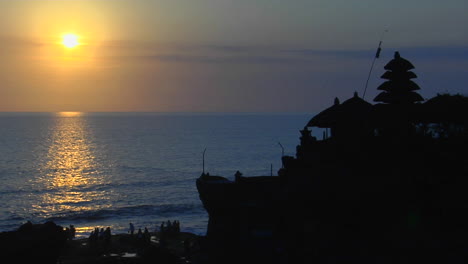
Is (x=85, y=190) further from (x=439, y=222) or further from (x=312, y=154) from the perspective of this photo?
(x=439, y=222)

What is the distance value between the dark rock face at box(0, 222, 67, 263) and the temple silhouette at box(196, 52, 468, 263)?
390 inches

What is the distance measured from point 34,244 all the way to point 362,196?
19.7 meters

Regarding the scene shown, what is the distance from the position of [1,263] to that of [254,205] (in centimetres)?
1478

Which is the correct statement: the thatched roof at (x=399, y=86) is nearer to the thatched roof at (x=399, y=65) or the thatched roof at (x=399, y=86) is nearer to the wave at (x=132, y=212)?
the thatched roof at (x=399, y=65)

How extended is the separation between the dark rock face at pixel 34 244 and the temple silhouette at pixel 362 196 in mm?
9919

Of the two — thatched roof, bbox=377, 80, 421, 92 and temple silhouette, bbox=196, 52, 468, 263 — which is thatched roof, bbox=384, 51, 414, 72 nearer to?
temple silhouette, bbox=196, 52, 468, 263

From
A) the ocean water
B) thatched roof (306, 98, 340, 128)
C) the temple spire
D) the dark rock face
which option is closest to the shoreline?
the dark rock face

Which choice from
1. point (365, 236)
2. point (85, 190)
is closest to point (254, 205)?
point (365, 236)

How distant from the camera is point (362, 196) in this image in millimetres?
25469

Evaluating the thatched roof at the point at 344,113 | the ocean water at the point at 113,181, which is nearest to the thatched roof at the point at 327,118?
the thatched roof at the point at 344,113

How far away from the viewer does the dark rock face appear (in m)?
34.0

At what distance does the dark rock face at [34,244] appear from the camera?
34.0 m

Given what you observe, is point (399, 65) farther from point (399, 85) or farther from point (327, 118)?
point (327, 118)

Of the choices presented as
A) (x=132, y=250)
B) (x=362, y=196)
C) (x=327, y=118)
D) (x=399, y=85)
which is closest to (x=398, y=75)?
(x=399, y=85)
